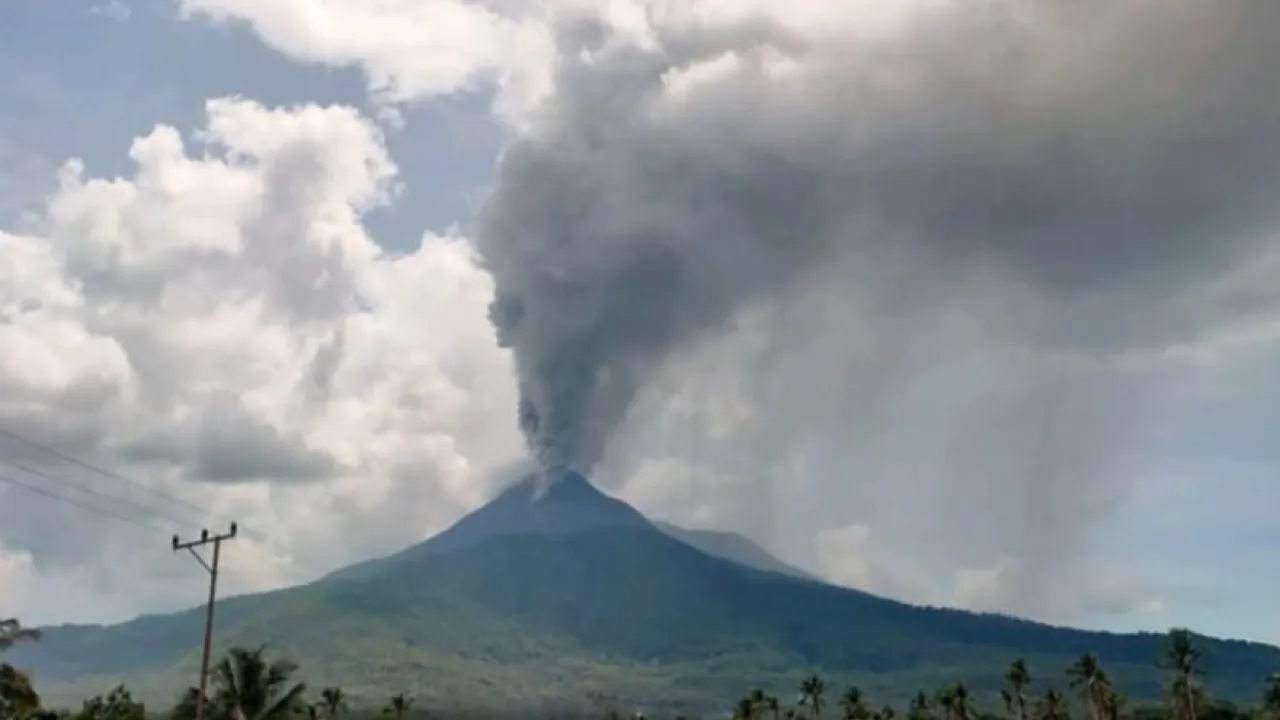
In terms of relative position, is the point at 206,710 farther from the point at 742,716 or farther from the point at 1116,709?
the point at 1116,709

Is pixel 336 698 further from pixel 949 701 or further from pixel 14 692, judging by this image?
pixel 14 692

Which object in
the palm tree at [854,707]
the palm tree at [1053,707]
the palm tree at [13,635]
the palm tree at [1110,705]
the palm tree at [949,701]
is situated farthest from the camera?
the palm tree at [854,707]

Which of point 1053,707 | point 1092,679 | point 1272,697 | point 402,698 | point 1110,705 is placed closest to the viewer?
point 1272,697

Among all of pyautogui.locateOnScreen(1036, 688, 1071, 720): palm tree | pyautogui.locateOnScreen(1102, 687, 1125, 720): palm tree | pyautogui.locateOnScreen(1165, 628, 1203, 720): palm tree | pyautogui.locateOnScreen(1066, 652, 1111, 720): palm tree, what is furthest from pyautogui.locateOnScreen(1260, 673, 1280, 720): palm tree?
pyautogui.locateOnScreen(1036, 688, 1071, 720): palm tree

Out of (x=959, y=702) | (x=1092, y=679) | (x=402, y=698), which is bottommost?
(x=959, y=702)

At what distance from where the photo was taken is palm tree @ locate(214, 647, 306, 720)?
150ft

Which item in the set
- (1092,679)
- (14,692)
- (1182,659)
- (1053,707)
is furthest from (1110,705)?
(14,692)

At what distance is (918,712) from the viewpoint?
399 ft

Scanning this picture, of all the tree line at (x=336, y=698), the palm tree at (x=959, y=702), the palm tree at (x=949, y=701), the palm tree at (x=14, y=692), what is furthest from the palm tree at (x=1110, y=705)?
the palm tree at (x=14, y=692)

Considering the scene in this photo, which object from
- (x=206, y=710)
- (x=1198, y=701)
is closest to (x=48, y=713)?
(x=206, y=710)

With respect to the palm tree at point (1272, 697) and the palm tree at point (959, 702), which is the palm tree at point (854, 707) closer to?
the palm tree at point (959, 702)

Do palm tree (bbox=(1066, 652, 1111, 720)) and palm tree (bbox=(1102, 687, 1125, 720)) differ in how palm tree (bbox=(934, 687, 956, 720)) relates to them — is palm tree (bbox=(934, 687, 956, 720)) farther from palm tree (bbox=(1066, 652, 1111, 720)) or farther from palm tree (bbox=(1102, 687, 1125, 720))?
palm tree (bbox=(1102, 687, 1125, 720))

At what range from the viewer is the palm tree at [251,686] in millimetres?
45844

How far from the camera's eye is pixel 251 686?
151ft
